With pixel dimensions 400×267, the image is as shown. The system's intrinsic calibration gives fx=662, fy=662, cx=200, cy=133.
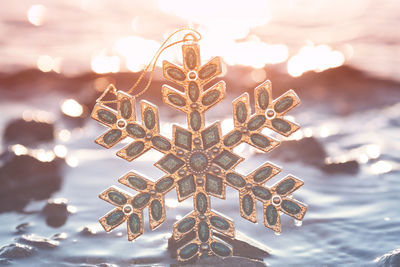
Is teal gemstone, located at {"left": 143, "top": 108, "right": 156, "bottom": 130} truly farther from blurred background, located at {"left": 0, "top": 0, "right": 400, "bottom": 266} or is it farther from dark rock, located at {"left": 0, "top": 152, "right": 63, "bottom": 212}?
dark rock, located at {"left": 0, "top": 152, "right": 63, "bottom": 212}

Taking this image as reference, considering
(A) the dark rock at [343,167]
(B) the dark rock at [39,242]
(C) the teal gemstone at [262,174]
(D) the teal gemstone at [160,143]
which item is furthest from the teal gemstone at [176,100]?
(A) the dark rock at [343,167]

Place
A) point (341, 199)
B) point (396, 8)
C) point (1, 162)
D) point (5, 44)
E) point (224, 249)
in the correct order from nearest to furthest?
point (224, 249) < point (341, 199) < point (1, 162) < point (5, 44) < point (396, 8)

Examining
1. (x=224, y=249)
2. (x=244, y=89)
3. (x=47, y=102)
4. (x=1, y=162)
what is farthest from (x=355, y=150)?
(x=47, y=102)

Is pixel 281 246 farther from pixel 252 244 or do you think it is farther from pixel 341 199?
pixel 341 199

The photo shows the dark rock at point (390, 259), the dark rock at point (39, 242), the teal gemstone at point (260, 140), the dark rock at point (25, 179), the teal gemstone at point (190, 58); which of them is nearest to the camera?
the dark rock at point (390, 259)

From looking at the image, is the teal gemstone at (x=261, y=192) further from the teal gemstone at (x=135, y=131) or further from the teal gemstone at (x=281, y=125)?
the teal gemstone at (x=135, y=131)

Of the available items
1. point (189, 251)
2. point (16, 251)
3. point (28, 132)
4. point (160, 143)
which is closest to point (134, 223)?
point (189, 251)
